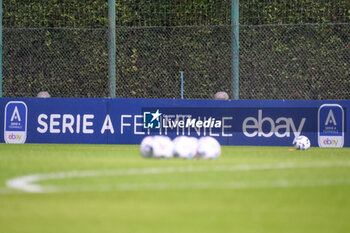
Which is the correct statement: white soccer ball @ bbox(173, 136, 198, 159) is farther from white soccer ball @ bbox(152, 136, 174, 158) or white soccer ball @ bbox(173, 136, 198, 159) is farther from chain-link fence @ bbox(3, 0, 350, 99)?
chain-link fence @ bbox(3, 0, 350, 99)

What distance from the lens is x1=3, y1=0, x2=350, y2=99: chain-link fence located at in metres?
18.6

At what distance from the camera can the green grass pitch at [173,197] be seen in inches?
233

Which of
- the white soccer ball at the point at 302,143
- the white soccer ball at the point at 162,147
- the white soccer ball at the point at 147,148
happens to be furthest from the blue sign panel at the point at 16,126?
the white soccer ball at the point at 162,147

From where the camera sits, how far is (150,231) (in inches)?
222

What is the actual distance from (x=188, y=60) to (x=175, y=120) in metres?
2.60

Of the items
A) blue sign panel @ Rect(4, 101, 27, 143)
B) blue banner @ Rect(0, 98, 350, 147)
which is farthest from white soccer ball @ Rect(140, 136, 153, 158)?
blue sign panel @ Rect(4, 101, 27, 143)

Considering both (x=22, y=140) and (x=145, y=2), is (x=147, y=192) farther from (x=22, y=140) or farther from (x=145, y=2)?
(x=145, y=2)

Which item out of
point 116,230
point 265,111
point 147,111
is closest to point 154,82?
point 147,111

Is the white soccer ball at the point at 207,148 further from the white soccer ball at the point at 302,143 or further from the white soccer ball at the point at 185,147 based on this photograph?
the white soccer ball at the point at 302,143

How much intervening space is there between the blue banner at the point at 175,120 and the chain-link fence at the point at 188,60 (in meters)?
1.40

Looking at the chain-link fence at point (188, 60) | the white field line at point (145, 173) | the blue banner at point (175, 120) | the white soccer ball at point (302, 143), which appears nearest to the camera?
the white field line at point (145, 173)

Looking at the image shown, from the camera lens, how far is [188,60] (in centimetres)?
1919

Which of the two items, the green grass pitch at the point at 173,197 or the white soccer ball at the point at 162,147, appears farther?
the white soccer ball at the point at 162,147

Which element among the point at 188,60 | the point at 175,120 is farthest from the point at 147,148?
the point at 188,60
